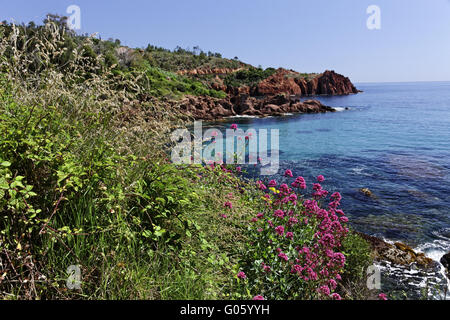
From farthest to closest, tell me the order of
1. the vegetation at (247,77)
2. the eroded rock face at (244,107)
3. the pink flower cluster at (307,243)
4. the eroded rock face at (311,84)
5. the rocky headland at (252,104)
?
the vegetation at (247,77) < the eroded rock face at (311,84) < the rocky headland at (252,104) < the eroded rock face at (244,107) < the pink flower cluster at (307,243)

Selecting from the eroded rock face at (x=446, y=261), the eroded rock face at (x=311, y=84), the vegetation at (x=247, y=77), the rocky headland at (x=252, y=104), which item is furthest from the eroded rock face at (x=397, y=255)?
the vegetation at (x=247, y=77)

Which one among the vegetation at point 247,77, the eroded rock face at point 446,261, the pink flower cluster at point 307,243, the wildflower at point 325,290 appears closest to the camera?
the wildflower at point 325,290

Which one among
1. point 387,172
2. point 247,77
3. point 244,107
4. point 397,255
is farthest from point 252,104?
point 247,77

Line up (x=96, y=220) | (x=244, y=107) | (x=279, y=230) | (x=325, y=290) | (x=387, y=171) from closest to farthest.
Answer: (x=96, y=220) < (x=325, y=290) < (x=279, y=230) < (x=387, y=171) < (x=244, y=107)

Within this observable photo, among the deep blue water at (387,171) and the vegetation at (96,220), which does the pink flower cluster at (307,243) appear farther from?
the deep blue water at (387,171)

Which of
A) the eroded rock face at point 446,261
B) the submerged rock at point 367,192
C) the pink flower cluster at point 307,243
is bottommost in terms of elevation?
the eroded rock face at point 446,261

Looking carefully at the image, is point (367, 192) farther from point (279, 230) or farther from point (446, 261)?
point (279, 230)

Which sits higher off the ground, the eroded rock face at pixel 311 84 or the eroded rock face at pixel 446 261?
the eroded rock face at pixel 311 84

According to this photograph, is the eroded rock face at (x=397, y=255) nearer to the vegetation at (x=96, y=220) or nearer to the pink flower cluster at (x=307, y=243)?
the pink flower cluster at (x=307, y=243)

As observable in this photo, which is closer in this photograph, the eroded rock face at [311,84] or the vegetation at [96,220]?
the vegetation at [96,220]

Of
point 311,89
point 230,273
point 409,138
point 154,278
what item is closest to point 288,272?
point 230,273

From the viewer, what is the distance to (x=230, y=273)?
3059 millimetres

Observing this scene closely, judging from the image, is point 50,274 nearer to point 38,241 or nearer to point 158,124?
point 38,241

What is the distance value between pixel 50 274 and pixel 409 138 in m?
28.4
